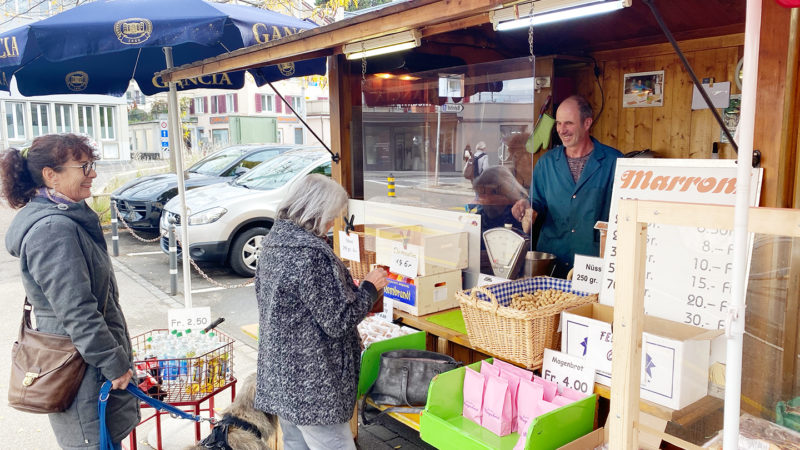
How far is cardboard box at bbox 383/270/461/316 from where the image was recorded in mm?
3434

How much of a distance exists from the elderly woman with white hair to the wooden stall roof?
0.84 meters

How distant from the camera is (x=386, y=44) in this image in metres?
3.19

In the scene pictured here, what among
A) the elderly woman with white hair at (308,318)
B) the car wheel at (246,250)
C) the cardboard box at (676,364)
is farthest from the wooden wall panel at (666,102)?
the car wheel at (246,250)

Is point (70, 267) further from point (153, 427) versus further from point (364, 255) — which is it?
point (153, 427)

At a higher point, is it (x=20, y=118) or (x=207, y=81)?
(x=20, y=118)

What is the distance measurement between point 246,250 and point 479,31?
15.8 feet

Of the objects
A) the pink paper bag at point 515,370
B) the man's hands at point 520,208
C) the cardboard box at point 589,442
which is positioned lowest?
the cardboard box at point 589,442

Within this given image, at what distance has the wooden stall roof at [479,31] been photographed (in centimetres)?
258

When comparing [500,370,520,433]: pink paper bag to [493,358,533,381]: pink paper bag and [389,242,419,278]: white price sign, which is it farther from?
[389,242,419,278]: white price sign

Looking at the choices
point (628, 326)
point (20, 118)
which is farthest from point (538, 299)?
point (20, 118)

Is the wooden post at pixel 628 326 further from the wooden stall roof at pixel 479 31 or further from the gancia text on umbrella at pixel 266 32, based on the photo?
the gancia text on umbrella at pixel 266 32

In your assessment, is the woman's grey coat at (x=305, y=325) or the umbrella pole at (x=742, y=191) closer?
the umbrella pole at (x=742, y=191)

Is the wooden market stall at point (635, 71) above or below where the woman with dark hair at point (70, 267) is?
above

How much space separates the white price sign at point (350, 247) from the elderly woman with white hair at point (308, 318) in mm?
1427
